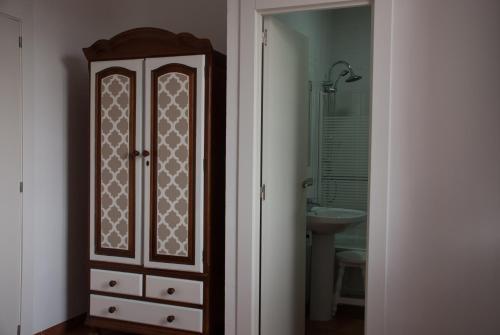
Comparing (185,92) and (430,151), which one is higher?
(185,92)

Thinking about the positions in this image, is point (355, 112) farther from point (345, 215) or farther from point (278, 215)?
point (278, 215)

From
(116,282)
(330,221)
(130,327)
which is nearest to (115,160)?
(116,282)

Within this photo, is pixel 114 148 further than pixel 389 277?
Yes

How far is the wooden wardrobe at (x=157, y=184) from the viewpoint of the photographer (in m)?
2.75

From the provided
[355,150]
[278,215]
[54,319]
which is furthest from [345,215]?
[54,319]

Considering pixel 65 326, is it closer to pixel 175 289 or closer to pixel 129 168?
pixel 175 289

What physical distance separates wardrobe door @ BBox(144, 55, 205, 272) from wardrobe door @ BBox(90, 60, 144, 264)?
82 mm

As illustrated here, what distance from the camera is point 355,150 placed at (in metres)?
3.99

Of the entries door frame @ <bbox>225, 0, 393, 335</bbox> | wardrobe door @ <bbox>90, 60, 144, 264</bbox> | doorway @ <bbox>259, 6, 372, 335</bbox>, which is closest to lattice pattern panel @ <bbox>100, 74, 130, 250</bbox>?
wardrobe door @ <bbox>90, 60, 144, 264</bbox>

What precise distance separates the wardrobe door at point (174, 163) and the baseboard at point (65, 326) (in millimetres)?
949

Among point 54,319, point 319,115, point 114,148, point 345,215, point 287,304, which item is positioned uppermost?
point 319,115

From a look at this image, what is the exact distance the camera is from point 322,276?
3.56 m

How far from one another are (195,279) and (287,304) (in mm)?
627

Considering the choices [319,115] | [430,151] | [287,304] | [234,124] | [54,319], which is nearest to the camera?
[430,151]
